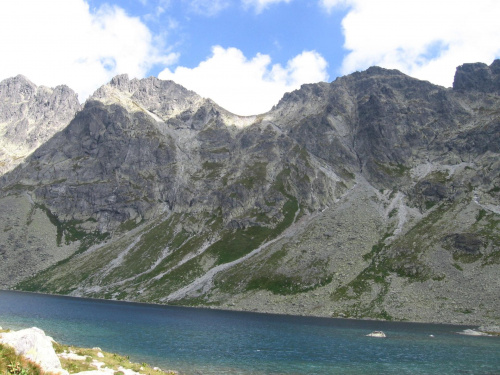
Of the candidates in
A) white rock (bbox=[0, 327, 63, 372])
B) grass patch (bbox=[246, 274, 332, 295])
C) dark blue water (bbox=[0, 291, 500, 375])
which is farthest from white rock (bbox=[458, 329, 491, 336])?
white rock (bbox=[0, 327, 63, 372])

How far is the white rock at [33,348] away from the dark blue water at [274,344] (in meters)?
27.8

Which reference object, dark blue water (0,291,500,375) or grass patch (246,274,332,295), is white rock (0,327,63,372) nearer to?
dark blue water (0,291,500,375)

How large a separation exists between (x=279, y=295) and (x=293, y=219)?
2431 inches

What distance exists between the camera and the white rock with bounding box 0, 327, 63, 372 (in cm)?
1755

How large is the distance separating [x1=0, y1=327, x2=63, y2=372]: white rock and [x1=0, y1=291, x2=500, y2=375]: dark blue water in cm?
2783

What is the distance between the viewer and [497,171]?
165 meters

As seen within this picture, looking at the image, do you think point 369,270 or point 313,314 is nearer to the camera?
point 313,314

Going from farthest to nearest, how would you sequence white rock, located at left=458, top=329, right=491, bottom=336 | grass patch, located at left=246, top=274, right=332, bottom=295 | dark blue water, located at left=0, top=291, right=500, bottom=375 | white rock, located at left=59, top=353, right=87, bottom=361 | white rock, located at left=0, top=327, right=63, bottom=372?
grass patch, located at left=246, top=274, right=332, bottom=295
white rock, located at left=458, top=329, right=491, bottom=336
dark blue water, located at left=0, top=291, right=500, bottom=375
white rock, located at left=59, top=353, right=87, bottom=361
white rock, located at left=0, top=327, right=63, bottom=372

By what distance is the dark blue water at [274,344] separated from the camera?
1938 inches

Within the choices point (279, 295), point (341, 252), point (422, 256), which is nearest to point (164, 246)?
point (279, 295)

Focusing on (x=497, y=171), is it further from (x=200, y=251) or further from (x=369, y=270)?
(x=200, y=251)

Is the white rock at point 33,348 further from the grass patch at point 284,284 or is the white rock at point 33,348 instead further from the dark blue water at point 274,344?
the grass patch at point 284,284

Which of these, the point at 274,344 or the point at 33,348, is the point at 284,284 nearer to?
the point at 274,344

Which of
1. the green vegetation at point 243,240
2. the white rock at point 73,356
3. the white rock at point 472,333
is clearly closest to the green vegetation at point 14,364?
the white rock at point 73,356
